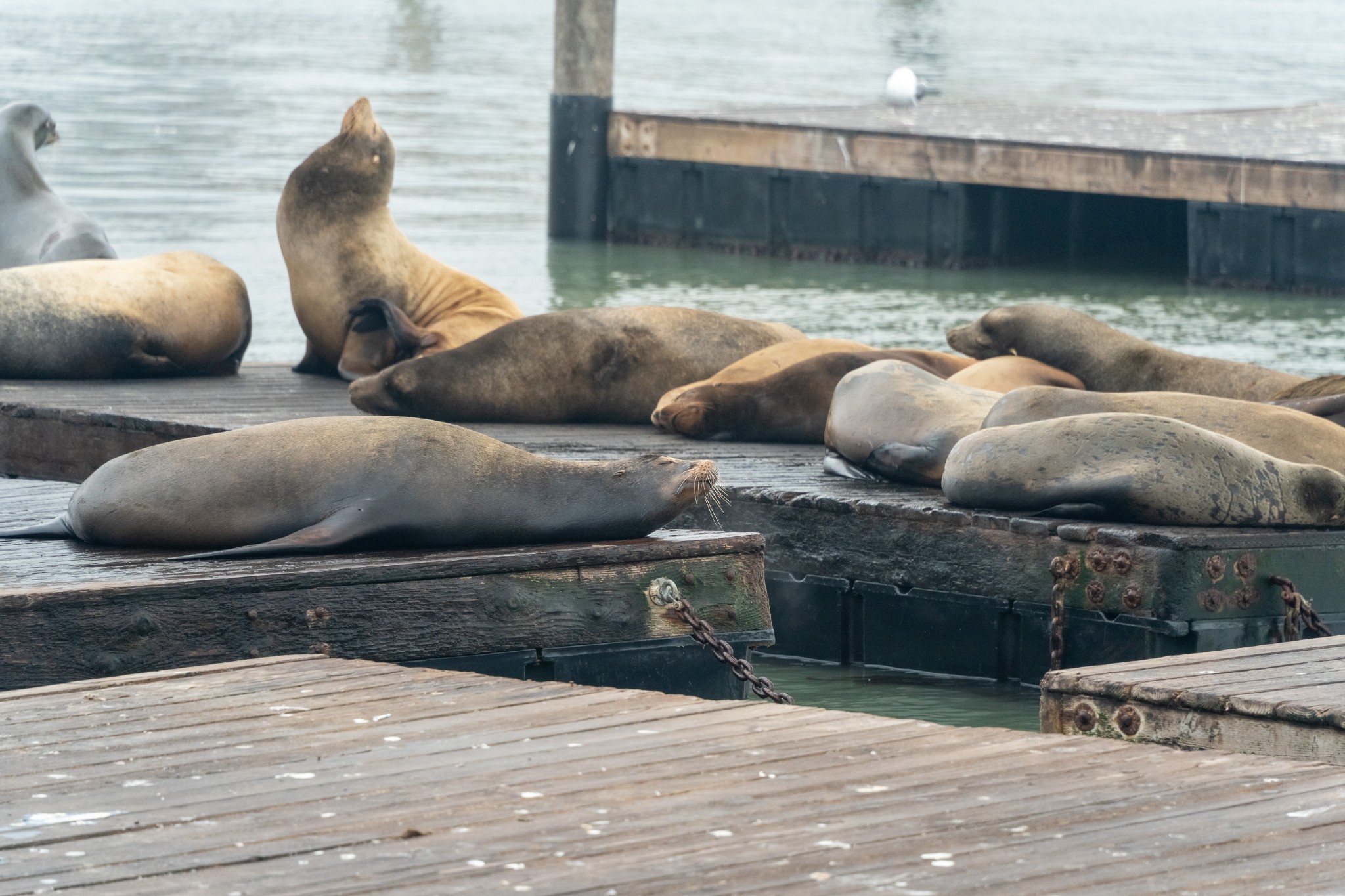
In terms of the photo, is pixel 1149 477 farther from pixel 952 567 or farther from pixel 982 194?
pixel 982 194

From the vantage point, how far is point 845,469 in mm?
6426

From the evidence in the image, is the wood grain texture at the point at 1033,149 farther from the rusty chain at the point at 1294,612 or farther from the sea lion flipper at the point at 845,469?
the rusty chain at the point at 1294,612

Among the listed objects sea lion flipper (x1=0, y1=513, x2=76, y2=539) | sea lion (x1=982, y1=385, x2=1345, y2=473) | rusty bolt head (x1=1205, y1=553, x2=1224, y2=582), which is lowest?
rusty bolt head (x1=1205, y1=553, x2=1224, y2=582)

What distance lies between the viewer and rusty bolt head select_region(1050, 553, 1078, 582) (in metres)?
5.47

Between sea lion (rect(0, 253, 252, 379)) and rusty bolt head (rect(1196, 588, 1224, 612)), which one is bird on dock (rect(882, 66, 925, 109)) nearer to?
sea lion (rect(0, 253, 252, 379))

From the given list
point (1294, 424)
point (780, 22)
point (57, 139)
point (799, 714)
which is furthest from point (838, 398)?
point (780, 22)

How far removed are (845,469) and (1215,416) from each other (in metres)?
1.08

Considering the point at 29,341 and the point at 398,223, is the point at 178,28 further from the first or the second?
the point at 29,341

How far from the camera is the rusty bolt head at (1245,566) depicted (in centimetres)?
539

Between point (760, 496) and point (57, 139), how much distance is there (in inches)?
255

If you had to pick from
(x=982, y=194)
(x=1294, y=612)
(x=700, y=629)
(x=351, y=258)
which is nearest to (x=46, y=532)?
(x=700, y=629)

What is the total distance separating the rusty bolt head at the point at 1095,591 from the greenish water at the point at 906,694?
286mm

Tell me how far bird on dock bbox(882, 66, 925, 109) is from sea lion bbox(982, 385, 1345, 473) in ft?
49.9

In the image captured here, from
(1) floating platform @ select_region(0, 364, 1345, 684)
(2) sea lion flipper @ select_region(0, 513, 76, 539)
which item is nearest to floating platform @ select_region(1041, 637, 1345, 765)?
(1) floating platform @ select_region(0, 364, 1345, 684)
